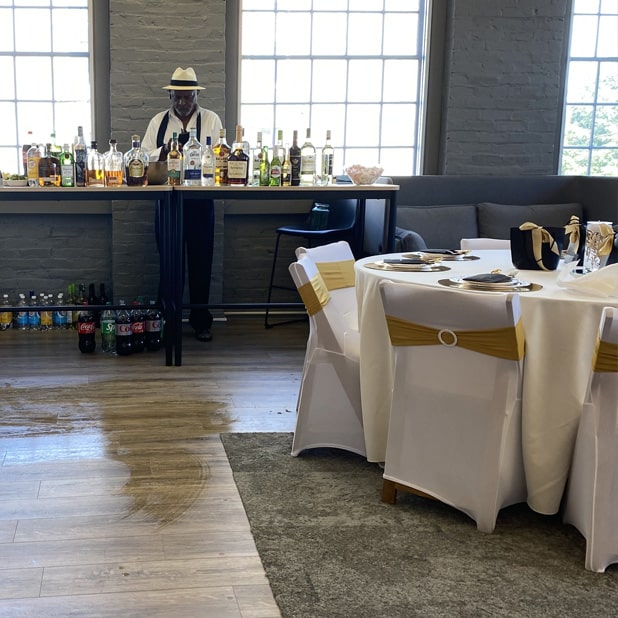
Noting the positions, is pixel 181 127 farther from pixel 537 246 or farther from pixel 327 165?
pixel 537 246

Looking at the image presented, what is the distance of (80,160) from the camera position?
14.3 ft

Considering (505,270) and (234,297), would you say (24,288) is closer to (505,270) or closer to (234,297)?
(234,297)

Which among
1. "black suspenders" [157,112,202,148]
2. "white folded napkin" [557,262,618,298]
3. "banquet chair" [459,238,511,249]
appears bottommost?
"banquet chair" [459,238,511,249]

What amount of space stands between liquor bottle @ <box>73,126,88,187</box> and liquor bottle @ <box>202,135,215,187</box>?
628 mm

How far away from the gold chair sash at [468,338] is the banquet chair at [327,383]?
0.55 m

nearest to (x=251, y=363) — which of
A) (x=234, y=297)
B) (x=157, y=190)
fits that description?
(x=157, y=190)

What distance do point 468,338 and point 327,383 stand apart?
848 millimetres

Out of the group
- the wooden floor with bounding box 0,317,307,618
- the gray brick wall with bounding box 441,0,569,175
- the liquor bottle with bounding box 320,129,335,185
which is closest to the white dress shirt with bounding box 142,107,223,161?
the liquor bottle with bounding box 320,129,335,185

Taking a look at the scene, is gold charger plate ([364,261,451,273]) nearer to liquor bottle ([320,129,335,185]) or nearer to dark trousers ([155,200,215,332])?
liquor bottle ([320,129,335,185])

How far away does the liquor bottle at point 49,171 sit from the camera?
4301 mm

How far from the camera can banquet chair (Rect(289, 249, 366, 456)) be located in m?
3.10

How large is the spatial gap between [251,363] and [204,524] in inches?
82.1

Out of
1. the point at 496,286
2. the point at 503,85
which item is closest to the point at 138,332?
the point at 496,286

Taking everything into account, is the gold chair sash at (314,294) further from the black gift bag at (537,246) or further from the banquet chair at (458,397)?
the black gift bag at (537,246)
